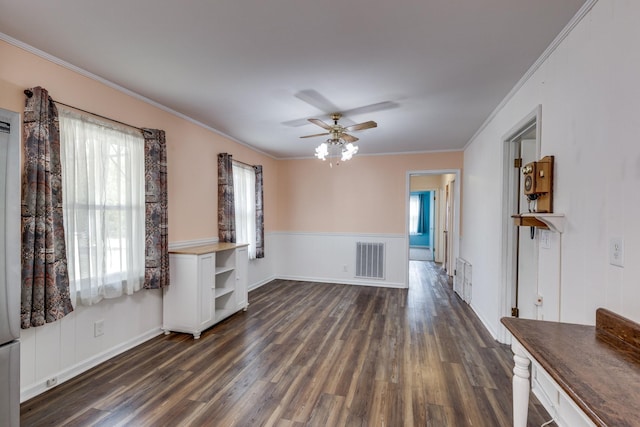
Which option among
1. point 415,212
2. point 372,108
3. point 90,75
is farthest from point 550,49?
point 415,212

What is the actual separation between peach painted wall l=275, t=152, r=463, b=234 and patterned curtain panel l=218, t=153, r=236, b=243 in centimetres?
192

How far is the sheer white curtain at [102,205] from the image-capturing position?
2314 mm

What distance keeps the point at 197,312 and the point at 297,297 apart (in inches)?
72.7

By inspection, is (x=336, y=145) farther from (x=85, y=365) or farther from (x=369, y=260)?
(x=85, y=365)

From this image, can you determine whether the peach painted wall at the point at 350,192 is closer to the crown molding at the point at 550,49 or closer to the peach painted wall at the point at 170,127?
the peach painted wall at the point at 170,127

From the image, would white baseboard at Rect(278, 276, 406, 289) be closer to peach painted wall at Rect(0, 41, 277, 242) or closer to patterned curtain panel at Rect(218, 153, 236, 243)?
patterned curtain panel at Rect(218, 153, 236, 243)

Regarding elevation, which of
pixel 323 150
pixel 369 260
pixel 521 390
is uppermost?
pixel 323 150

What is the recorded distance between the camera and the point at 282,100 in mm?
2955

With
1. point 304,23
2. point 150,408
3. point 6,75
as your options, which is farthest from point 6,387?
point 304,23

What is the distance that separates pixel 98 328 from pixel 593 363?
3315 millimetres

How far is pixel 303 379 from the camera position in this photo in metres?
2.34

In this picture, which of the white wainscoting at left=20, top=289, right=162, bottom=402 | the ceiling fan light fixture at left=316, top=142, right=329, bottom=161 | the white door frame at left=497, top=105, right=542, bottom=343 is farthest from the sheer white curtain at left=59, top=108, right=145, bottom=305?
the white door frame at left=497, top=105, right=542, bottom=343

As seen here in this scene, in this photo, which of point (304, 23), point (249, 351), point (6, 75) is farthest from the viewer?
point (249, 351)

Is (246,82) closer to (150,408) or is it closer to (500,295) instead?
(150,408)
